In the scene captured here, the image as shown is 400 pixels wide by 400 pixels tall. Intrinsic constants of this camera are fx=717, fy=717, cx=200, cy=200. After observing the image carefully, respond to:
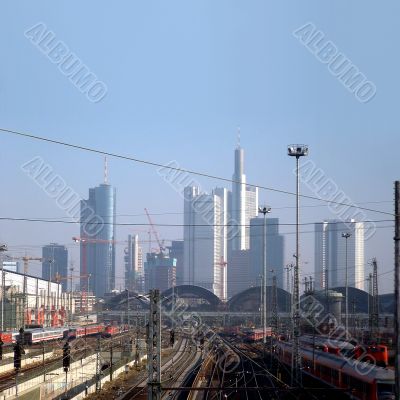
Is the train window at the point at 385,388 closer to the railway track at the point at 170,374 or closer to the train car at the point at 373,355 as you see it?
the train car at the point at 373,355

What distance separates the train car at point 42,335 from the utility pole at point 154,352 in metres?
44.1

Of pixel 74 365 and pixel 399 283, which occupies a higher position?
pixel 399 283

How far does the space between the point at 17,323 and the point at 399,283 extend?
2909 inches

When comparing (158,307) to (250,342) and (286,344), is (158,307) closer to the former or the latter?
(286,344)

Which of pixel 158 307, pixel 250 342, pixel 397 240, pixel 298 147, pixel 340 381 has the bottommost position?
pixel 250 342

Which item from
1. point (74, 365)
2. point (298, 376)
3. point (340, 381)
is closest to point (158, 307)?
point (298, 376)

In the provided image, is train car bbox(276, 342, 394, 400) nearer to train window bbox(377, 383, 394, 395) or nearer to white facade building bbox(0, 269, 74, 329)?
train window bbox(377, 383, 394, 395)

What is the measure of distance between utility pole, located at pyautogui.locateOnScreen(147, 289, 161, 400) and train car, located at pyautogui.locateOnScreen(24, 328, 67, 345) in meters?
44.1

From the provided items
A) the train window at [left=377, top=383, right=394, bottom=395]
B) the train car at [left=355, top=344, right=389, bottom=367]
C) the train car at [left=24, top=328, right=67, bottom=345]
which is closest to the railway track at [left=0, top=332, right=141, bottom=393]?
the train car at [left=24, top=328, right=67, bottom=345]

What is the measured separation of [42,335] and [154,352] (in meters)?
53.4

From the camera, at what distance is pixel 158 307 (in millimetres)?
19766

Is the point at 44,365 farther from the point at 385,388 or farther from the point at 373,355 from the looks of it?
the point at 385,388

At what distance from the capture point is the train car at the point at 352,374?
25.6 meters

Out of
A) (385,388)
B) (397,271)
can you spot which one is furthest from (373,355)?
(397,271)
